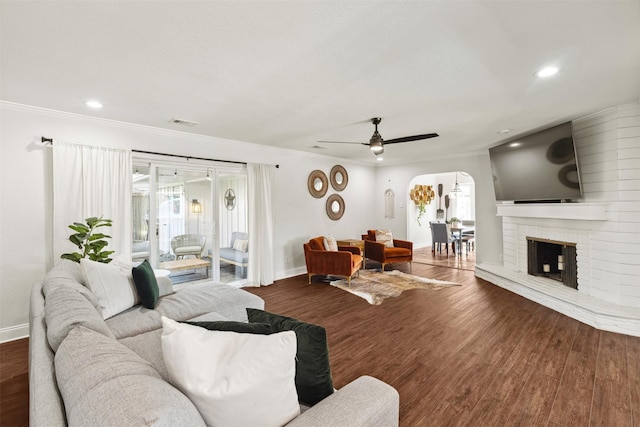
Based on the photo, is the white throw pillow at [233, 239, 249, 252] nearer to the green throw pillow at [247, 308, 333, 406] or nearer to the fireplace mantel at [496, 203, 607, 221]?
the green throw pillow at [247, 308, 333, 406]

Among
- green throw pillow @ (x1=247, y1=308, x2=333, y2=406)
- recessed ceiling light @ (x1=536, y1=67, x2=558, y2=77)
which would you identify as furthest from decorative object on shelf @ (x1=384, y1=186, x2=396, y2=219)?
Answer: green throw pillow @ (x1=247, y1=308, x2=333, y2=406)

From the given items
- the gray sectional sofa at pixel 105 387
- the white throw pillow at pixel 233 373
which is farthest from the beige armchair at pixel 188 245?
the white throw pillow at pixel 233 373

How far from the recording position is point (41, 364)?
1107 mm

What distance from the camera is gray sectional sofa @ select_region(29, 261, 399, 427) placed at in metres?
0.77

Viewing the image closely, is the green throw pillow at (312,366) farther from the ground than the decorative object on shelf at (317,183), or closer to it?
closer to it

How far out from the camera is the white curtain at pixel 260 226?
5.27 m

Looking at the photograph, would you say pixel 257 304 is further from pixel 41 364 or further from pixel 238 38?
pixel 238 38

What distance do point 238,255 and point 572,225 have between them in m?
5.15

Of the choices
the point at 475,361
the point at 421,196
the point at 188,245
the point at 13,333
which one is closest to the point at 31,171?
the point at 13,333

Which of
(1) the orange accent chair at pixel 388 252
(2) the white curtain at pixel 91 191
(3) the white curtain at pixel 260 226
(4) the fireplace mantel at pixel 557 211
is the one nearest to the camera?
(2) the white curtain at pixel 91 191

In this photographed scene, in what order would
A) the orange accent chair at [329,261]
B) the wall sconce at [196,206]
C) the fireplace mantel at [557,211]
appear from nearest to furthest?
the fireplace mantel at [557,211] < the wall sconce at [196,206] < the orange accent chair at [329,261]

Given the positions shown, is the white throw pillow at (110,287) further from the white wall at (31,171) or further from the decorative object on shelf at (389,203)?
the decorative object on shelf at (389,203)

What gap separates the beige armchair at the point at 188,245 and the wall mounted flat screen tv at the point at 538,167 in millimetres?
5165

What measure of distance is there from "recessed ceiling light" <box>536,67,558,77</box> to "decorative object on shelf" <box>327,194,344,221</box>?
4.56 m
